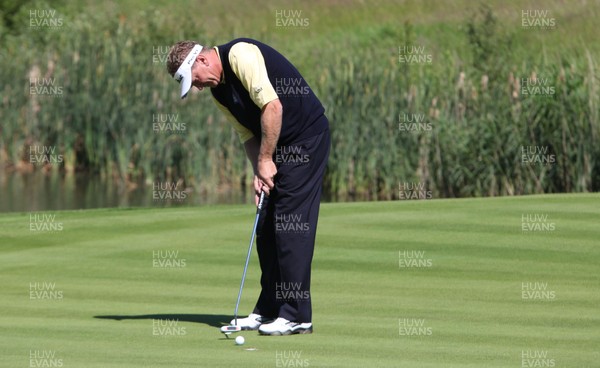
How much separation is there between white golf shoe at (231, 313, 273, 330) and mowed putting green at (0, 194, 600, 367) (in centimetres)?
19

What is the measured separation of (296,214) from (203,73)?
35.6 inches

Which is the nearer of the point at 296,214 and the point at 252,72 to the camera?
the point at 252,72

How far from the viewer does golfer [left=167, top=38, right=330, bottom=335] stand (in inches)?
252

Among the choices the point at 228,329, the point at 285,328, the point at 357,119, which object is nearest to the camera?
the point at 228,329

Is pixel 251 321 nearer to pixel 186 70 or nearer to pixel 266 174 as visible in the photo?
pixel 266 174

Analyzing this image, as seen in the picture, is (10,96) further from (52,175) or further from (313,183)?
(313,183)

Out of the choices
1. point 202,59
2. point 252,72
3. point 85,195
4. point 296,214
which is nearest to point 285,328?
point 296,214

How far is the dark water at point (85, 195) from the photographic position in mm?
17812

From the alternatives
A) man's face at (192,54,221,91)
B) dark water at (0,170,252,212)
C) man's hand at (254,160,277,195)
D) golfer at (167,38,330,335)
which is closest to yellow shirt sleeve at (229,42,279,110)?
golfer at (167,38,330,335)

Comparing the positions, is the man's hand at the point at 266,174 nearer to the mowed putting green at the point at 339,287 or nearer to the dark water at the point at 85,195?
the mowed putting green at the point at 339,287

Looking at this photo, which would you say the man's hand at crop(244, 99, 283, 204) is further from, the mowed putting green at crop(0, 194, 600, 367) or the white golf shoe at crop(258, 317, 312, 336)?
the mowed putting green at crop(0, 194, 600, 367)

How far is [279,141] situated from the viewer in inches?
262

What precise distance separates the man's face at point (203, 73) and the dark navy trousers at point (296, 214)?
1.73 ft

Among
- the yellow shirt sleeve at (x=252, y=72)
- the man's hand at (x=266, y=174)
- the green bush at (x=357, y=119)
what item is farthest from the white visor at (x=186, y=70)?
the green bush at (x=357, y=119)
